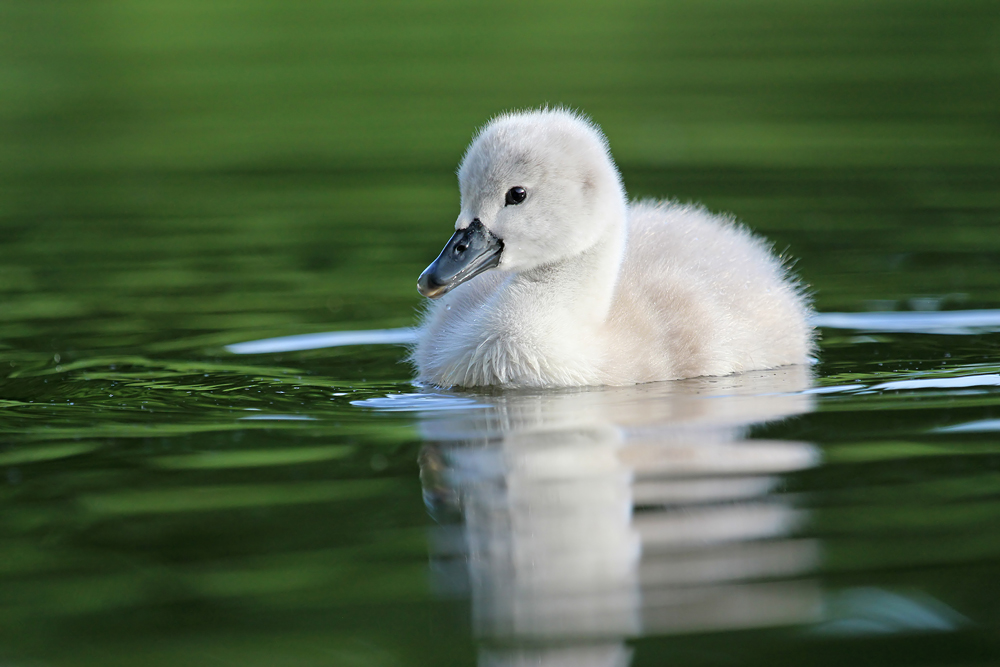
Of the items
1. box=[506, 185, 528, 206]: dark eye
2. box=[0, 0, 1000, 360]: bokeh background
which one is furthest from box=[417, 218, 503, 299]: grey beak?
box=[0, 0, 1000, 360]: bokeh background

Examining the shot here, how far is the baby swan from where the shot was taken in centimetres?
567

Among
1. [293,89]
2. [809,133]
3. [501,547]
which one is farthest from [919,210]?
[293,89]

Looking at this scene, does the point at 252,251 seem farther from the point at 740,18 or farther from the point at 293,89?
the point at 740,18

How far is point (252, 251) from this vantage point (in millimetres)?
8695

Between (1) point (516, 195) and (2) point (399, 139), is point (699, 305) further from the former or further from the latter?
(2) point (399, 139)

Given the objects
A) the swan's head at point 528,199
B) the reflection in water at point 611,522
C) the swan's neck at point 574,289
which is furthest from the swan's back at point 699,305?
the reflection in water at point 611,522

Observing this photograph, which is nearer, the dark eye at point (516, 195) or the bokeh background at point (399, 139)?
the dark eye at point (516, 195)

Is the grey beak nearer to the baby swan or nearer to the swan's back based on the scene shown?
the baby swan

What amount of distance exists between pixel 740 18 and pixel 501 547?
67.4 ft

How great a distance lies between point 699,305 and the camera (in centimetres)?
598

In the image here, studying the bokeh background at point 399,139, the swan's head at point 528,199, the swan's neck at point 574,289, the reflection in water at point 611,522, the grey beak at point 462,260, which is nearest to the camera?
the reflection in water at point 611,522

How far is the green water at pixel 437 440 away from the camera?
3.28m

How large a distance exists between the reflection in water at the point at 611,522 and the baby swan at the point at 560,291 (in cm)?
38

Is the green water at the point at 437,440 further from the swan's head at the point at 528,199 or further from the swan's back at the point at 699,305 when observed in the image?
the swan's head at the point at 528,199
